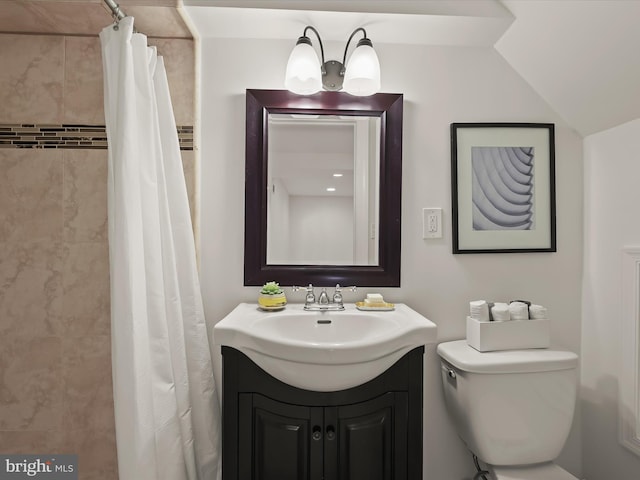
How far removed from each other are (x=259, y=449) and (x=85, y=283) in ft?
3.18

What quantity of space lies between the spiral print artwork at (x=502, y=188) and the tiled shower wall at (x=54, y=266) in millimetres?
1225

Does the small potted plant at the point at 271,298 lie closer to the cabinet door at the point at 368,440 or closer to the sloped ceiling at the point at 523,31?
the cabinet door at the point at 368,440

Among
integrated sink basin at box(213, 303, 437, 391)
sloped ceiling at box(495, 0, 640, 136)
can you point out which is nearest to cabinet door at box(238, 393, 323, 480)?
integrated sink basin at box(213, 303, 437, 391)

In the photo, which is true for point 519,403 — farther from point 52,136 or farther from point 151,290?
point 52,136

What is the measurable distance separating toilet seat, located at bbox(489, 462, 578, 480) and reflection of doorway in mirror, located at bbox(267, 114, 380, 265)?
34.2 inches

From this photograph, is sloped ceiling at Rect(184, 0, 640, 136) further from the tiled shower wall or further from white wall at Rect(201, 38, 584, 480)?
the tiled shower wall

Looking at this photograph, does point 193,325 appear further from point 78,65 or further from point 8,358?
point 78,65

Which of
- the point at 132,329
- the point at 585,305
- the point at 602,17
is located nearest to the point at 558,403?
the point at 585,305

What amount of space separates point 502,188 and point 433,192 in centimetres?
30

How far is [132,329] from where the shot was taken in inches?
43.3

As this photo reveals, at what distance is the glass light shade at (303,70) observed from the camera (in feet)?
4.61

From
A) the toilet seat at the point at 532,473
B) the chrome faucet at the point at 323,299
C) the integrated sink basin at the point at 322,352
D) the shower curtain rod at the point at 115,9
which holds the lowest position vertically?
the toilet seat at the point at 532,473

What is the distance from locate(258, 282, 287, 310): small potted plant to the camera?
4.65 ft

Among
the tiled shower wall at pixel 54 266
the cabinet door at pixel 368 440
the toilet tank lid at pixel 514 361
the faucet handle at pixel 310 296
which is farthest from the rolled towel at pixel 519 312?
the tiled shower wall at pixel 54 266
